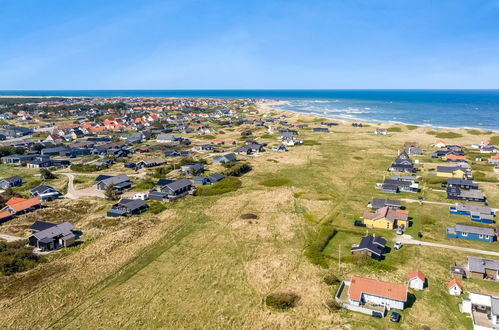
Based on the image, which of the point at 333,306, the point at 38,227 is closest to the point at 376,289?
the point at 333,306

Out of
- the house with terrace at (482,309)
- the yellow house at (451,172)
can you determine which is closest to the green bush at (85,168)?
the house with terrace at (482,309)

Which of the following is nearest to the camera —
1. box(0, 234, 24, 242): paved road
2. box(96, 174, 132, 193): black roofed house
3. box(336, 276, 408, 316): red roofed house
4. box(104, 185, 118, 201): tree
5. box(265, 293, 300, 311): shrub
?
box(336, 276, 408, 316): red roofed house

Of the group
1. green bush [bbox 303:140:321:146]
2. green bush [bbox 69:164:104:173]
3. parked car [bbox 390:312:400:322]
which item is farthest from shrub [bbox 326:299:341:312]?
green bush [bbox 303:140:321:146]

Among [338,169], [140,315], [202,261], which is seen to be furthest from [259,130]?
[140,315]

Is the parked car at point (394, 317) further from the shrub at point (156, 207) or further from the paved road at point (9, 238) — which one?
the paved road at point (9, 238)

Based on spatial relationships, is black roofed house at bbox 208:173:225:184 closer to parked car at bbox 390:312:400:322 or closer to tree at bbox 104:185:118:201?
tree at bbox 104:185:118:201
